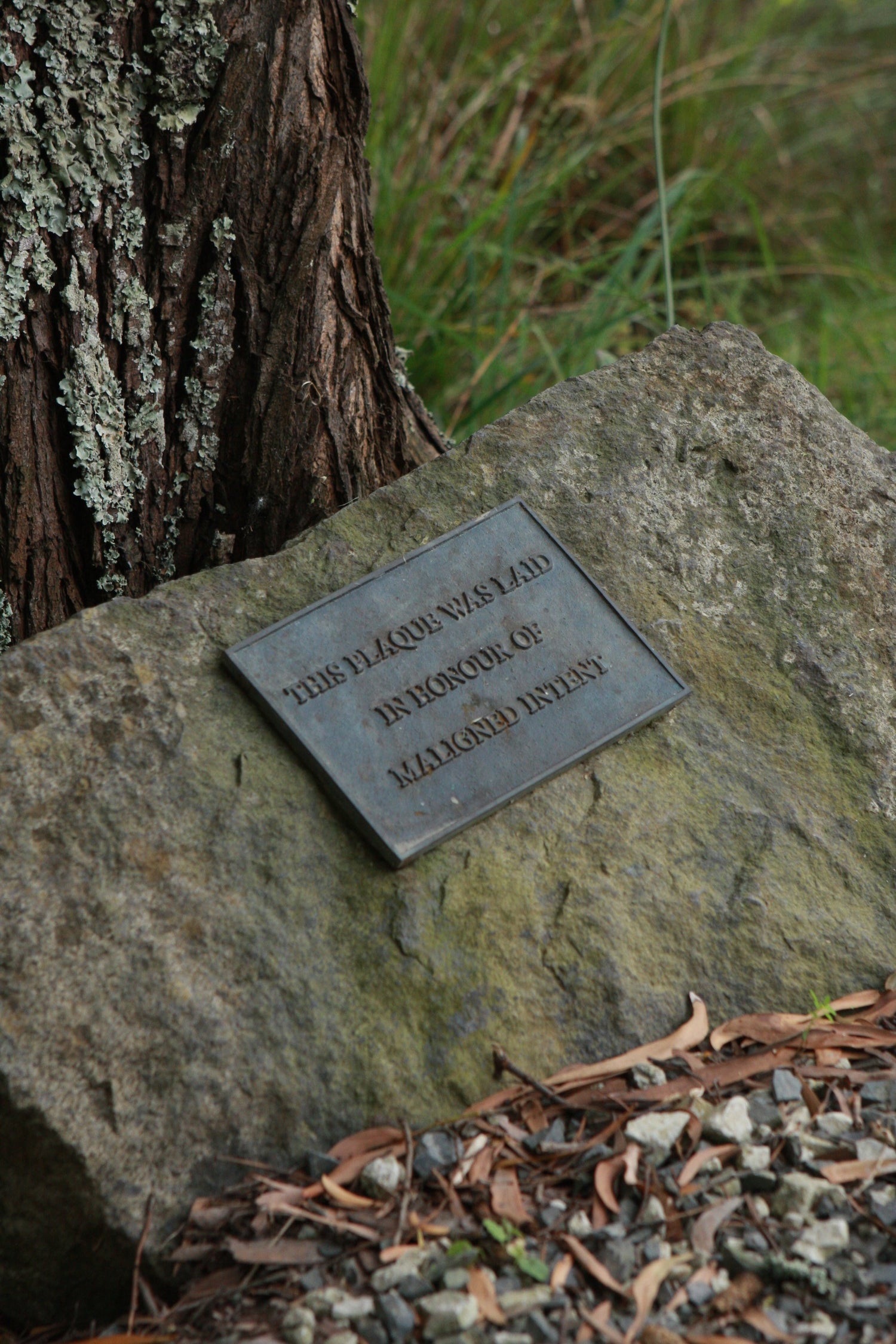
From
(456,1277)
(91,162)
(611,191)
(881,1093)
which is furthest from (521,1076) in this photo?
(611,191)

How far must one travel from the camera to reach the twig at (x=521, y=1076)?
1.51 meters

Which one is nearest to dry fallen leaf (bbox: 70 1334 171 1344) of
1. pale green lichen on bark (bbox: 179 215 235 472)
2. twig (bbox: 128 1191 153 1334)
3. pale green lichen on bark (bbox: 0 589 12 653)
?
twig (bbox: 128 1191 153 1334)

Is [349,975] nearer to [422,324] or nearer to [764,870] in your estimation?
[764,870]

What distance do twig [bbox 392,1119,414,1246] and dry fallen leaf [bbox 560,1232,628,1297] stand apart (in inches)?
7.7

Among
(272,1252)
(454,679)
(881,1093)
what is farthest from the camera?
(454,679)

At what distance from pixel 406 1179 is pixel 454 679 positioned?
28.5 inches

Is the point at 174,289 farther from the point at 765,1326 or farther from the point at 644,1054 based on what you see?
the point at 765,1326

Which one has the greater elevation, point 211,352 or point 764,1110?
point 211,352

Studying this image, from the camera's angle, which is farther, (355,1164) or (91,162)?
(91,162)

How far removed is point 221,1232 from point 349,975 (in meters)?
0.35

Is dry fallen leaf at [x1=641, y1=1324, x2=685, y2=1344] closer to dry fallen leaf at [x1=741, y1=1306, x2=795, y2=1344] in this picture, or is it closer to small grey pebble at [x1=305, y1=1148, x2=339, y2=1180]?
dry fallen leaf at [x1=741, y1=1306, x2=795, y2=1344]

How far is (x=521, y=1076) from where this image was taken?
1.52 meters

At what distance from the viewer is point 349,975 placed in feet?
5.11

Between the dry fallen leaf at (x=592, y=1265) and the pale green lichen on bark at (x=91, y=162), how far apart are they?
138cm
